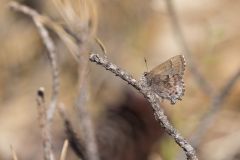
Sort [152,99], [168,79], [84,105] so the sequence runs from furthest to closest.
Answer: [84,105] < [168,79] < [152,99]

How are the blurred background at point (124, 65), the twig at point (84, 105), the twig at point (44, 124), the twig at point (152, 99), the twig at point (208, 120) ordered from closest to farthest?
the twig at point (152, 99) < the twig at point (84, 105) < the twig at point (44, 124) < the twig at point (208, 120) < the blurred background at point (124, 65)

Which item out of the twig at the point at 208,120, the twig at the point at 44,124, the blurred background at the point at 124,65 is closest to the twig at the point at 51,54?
the twig at the point at 44,124

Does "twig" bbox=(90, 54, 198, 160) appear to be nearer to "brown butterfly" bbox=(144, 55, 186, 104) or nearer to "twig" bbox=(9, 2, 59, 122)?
"brown butterfly" bbox=(144, 55, 186, 104)

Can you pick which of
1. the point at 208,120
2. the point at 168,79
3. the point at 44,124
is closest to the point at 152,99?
the point at 168,79

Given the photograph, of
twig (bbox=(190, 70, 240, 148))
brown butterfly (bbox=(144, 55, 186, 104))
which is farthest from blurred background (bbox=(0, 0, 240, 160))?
brown butterfly (bbox=(144, 55, 186, 104))

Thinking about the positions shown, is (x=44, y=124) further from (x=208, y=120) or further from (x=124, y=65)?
(x=124, y=65)

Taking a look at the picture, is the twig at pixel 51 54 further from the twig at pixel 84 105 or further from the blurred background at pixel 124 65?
the blurred background at pixel 124 65
